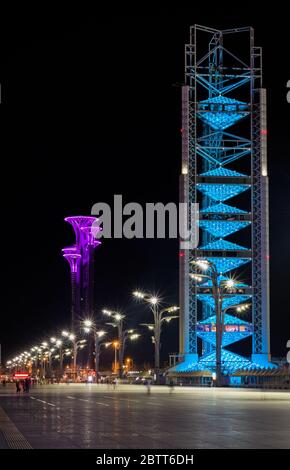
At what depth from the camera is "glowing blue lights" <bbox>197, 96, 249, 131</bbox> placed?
123 metres

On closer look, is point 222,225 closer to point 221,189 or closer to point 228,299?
point 221,189

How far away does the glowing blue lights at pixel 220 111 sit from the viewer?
403 ft

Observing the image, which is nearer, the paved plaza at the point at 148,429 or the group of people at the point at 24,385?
the paved plaza at the point at 148,429

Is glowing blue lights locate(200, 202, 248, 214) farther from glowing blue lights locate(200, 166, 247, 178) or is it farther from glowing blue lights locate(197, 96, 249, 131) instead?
glowing blue lights locate(197, 96, 249, 131)

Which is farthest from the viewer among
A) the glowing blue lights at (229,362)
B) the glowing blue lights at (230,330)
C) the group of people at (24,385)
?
the glowing blue lights at (230,330)

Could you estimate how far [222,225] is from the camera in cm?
12312

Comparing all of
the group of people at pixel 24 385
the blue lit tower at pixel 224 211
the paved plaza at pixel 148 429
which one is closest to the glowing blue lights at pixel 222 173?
the blue lit tower at pixel 224 211

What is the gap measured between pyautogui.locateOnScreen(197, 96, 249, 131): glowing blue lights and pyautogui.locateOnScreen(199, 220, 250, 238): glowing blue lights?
14.0 metres

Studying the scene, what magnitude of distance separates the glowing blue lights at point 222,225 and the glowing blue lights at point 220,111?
14.0 m

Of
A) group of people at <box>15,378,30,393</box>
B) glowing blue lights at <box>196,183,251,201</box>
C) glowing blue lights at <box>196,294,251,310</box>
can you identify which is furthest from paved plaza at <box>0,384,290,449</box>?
glowing blue lights at <box>196,183,251,201</box>

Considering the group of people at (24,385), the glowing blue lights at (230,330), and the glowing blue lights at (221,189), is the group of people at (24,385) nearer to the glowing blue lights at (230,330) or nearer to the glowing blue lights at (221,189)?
the glowing blue lights at (230,330)

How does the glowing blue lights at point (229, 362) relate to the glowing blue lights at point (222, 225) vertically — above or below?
below
